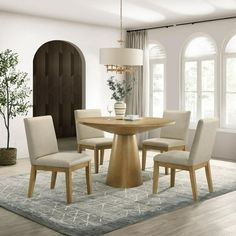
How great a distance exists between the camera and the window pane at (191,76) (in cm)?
775

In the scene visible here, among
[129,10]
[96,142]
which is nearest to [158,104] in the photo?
[129,10]

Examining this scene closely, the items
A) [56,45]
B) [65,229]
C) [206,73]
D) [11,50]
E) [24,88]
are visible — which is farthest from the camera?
[56,45]

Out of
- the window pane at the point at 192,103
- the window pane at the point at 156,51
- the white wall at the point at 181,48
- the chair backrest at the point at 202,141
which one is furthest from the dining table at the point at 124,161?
the window pane at the point at 156,51

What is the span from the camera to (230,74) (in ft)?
23.6

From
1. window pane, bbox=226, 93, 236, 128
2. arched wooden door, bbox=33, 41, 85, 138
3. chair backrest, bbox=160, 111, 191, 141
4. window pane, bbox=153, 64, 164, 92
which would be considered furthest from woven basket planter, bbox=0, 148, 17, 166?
window pane, bbox=226, 93, 236, 128

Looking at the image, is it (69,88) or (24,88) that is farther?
(69,88)

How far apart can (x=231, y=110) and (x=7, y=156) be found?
405 centimetres

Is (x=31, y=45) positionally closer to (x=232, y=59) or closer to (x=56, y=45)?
(x=56, y=45)

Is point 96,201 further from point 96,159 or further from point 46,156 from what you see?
point 96,159

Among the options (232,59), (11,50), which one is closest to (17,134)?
(11,50)

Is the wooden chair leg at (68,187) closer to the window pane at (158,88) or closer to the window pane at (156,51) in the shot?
the window pane at (158,88)

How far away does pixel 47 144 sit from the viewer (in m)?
4.57

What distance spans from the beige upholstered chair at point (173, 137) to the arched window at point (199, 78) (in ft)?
5.89

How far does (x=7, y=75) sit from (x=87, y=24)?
211 cm
